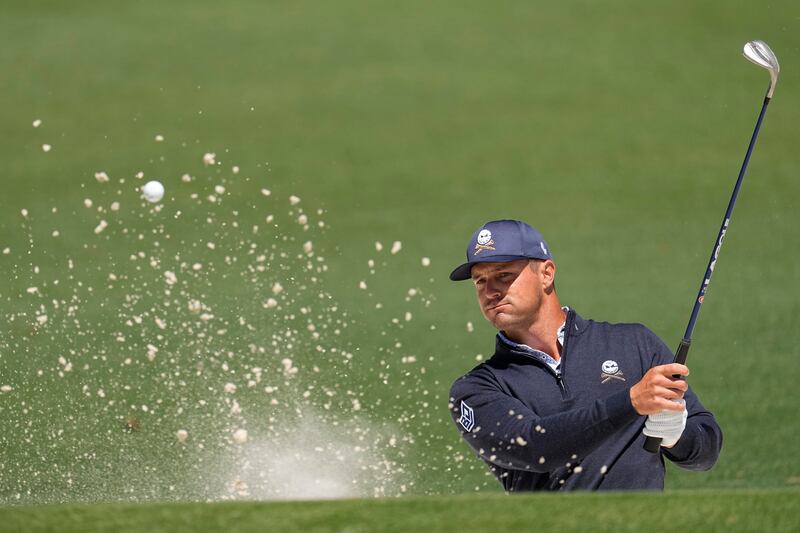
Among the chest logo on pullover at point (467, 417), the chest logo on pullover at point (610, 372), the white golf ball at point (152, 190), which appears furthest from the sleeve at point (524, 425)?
the white golf ball at point (152, 190)

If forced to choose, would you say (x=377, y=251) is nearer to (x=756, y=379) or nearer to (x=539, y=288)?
(x=756, y=379)

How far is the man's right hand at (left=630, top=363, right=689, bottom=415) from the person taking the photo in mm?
3094

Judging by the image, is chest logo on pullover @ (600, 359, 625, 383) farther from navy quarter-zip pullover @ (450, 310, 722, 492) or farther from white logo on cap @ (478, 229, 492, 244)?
white logo on cap @ (478, 229, 492, 244)

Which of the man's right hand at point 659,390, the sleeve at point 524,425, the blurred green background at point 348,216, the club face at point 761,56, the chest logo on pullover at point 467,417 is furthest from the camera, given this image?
the blurred green background at point 348,216

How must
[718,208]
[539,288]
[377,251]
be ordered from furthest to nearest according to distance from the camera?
[718,208], [377,251], [539,288]

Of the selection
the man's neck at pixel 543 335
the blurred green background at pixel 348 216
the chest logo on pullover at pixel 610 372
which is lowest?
the blurred green background at pixel 348 216

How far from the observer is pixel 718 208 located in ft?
25.1

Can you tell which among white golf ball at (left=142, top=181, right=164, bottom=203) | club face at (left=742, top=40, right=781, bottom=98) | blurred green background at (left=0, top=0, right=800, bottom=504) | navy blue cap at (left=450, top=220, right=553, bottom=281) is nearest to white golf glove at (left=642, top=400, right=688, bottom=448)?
navy blue cap at (left=450, top=220, right=553, bottom=281)

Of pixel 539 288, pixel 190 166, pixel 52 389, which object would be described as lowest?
pixel 52 389

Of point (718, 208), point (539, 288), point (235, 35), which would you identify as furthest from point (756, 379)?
point (235, 35)

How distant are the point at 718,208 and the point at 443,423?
111 inches

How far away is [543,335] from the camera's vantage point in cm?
362

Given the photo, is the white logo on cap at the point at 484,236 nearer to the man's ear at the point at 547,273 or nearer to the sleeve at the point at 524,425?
the man's ear at the point at 547,273

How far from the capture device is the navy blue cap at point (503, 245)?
12.0 feet
